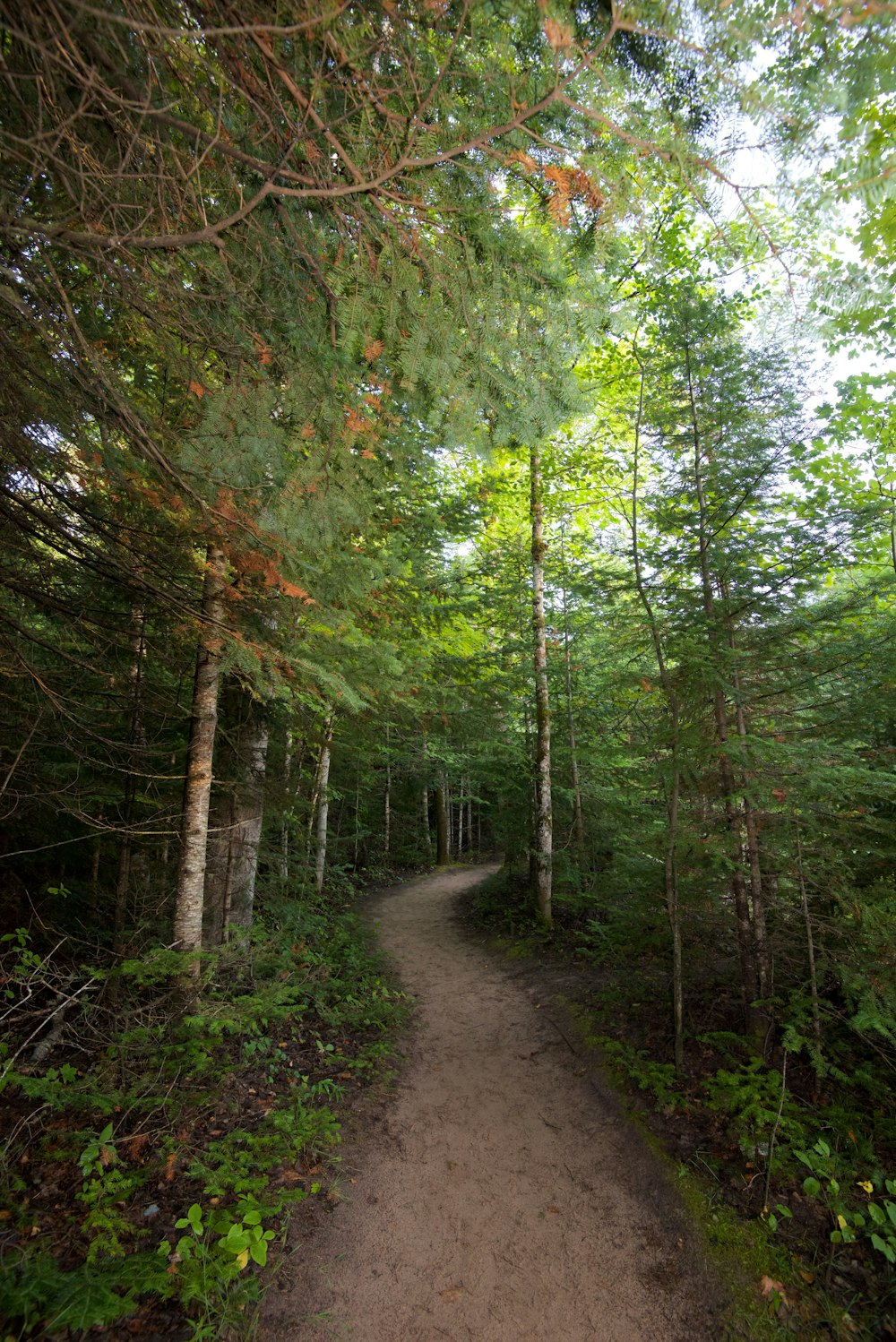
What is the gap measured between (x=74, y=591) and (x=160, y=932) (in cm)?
362

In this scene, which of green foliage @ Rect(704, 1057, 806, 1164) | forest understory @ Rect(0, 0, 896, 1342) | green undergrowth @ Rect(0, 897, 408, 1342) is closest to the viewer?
forest understory @ Rect(0, 0, 896, 1342)

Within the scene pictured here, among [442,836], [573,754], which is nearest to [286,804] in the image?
[573,754]

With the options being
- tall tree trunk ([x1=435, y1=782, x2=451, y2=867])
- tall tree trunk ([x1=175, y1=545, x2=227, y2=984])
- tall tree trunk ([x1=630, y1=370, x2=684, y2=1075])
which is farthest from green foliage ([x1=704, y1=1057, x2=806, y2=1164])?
tall tree trunk ([x1=435, y1=782, x2=451, y2=867])

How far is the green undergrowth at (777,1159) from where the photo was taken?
3.39m

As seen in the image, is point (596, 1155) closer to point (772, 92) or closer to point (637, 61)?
point (772, 92)

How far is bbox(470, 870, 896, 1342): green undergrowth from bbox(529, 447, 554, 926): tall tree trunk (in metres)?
3.93

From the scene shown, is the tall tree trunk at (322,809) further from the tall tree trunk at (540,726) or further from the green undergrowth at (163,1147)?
the green undergrowth at (163,1147)

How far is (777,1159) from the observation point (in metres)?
4.23

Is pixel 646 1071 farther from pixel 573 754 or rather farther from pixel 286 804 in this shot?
pixel 573 754

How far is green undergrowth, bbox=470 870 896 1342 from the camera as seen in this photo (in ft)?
11.1

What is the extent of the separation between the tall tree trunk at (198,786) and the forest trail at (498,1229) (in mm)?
2380

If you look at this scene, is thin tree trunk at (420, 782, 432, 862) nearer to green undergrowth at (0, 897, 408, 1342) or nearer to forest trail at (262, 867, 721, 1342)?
green undergrowth at (0, 897, 408, 1342)

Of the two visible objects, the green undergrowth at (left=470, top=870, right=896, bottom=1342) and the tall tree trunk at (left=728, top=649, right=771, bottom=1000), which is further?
the tall tree trunk at (left=728, top=649, right=771, bottom=1000)

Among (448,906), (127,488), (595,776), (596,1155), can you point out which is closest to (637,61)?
(127,488)
